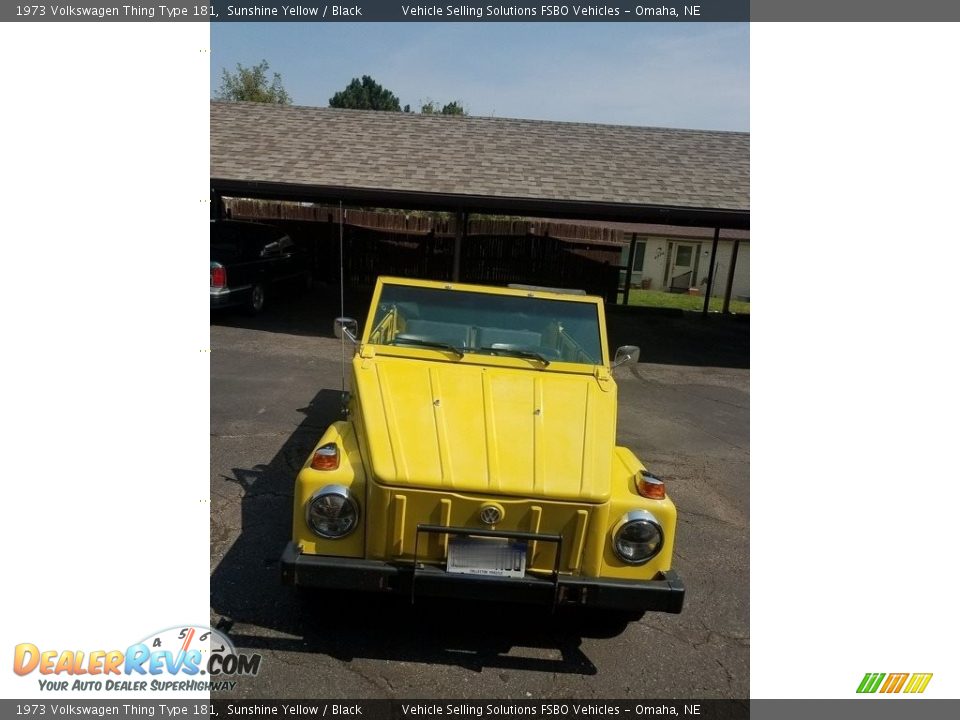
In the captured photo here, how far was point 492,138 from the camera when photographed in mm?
14977

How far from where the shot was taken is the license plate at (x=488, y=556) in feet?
11.0

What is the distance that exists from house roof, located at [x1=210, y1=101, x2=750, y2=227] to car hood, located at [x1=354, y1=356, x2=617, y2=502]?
8.03 m

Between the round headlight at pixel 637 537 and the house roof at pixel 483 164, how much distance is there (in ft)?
29.7

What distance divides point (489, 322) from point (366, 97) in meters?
72.0

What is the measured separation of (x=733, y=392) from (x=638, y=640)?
7.23 m

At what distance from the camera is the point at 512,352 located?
4.62 metres

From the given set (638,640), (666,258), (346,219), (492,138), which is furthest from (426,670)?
(666,258)

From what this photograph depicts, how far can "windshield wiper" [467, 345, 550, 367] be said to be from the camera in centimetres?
458

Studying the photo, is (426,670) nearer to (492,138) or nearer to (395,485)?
(395,485)

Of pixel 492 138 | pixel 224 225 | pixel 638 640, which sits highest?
pixel 492 138

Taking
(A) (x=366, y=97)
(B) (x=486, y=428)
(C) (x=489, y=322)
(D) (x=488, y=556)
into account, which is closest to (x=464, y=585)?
(D) (x=488, y=556)

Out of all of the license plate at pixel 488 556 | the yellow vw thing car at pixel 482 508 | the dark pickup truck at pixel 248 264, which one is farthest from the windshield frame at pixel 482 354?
the dark pickup truck at pixel 248 264
